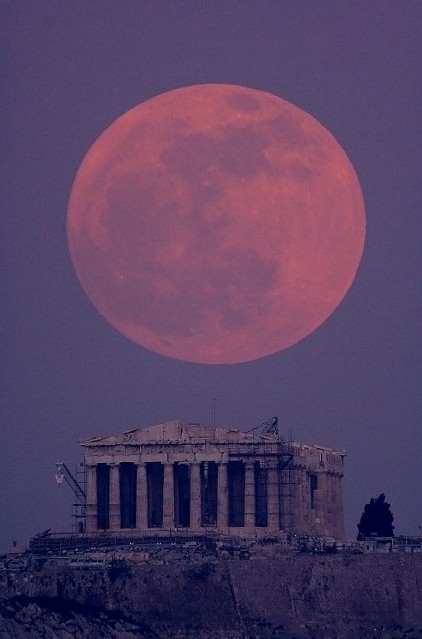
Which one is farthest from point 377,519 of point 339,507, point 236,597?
point 236,597

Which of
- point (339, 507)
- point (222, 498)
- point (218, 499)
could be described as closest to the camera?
point (222, 498)

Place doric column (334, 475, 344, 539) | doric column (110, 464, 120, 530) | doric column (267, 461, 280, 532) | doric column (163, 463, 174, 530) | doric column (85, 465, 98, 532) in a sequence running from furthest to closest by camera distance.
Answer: doric column (334, 475, 344, 539) < doric column (85, 465, 98, 532) < doric column (110, 464, 120, 530) < doric column (163, 463, 174, 530) < doric column (267, 461, 280, 532)

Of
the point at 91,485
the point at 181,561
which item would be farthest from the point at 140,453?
the point at 181,561

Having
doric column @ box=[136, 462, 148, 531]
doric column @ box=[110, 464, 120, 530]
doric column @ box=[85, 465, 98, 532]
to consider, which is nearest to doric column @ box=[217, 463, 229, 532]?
doric column @ box=[136, 462, 148, 531]

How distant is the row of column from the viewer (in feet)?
547

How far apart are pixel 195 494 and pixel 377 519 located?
550 inches

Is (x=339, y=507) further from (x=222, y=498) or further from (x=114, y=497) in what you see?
(x=114, y=497)

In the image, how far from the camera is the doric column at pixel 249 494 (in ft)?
547

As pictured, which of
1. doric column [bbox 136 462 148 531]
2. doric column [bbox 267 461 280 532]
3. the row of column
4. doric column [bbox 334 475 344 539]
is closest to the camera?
doric column [bbox 267 461 280 532]

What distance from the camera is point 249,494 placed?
547ft

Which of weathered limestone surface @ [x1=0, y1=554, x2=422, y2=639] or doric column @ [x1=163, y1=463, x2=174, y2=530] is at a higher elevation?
doric column @ [x1=163, y1=463, x2=174, y2=530]

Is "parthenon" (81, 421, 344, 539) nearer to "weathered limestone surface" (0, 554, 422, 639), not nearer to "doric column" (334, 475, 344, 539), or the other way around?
"doric column" (334, 475, 344, 539)

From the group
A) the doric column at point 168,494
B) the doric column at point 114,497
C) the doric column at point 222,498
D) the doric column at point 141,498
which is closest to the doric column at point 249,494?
the doric column at point 222,498

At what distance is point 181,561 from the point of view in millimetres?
141250
